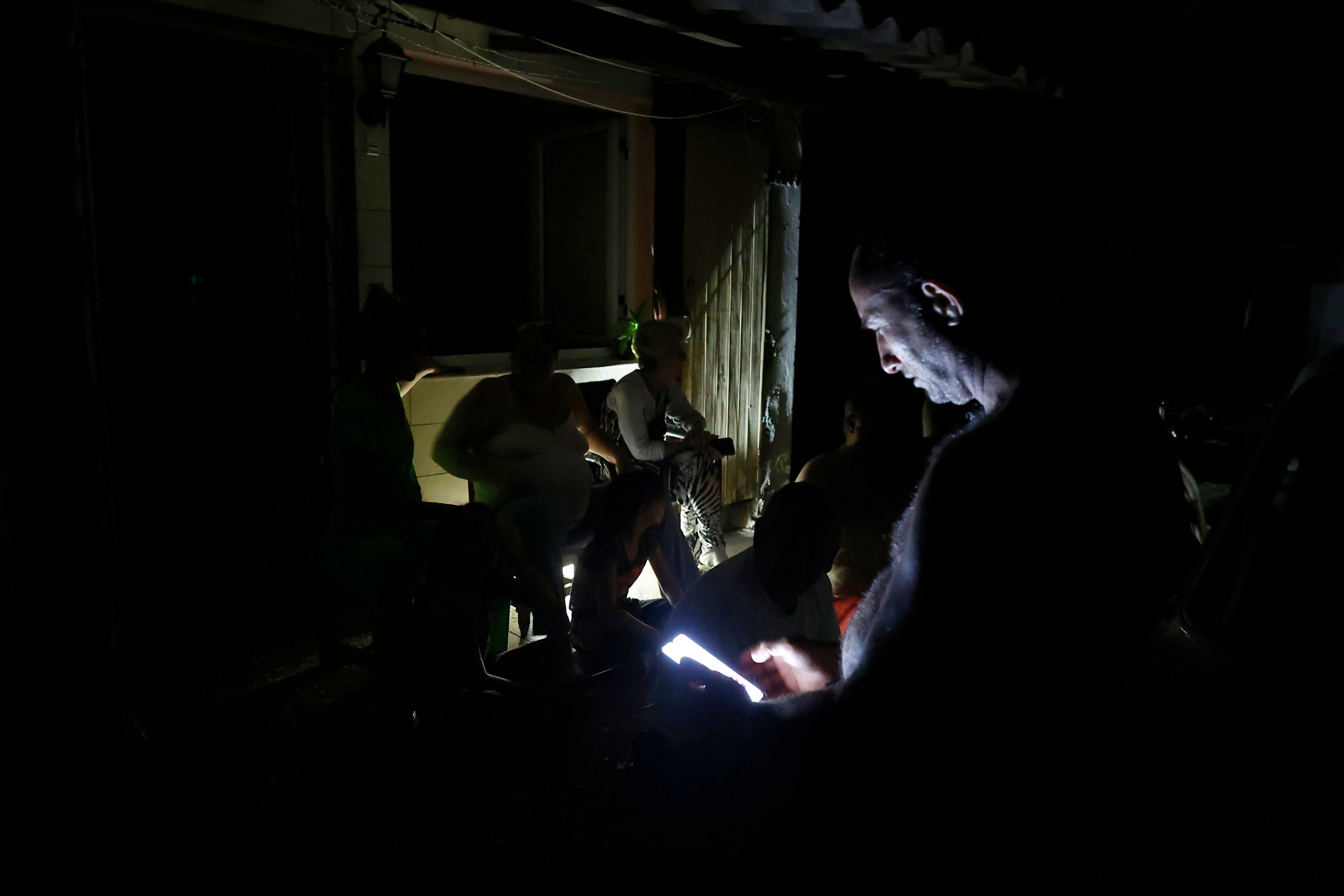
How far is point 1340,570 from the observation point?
7.20 feet

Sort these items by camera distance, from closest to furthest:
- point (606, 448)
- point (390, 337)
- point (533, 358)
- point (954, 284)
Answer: point (954, 284) → point (390, 337) → point (533, 358) → point (606, 448)

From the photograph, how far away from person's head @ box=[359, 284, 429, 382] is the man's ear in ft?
10.0

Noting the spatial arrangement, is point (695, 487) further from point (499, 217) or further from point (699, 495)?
point (499, 217)

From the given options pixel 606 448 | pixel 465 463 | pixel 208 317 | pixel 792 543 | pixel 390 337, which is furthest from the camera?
pixel 606 448

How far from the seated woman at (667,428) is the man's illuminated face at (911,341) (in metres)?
3.92

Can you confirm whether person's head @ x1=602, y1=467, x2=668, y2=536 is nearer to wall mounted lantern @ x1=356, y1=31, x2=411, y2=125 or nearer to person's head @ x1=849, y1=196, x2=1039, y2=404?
wall mounted lantern @ x1=356, y1=31, x2=411, y2=125

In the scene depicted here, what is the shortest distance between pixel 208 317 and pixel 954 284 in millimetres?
4117

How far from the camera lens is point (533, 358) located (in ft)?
16.3

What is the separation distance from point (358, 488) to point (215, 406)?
3.90 feet

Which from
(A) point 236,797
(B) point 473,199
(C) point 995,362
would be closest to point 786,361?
(B) point 473,199

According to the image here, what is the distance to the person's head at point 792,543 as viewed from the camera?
3.10m

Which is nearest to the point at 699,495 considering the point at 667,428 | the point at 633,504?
the point at 667,428

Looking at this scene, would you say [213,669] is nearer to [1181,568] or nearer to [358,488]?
[358,488]

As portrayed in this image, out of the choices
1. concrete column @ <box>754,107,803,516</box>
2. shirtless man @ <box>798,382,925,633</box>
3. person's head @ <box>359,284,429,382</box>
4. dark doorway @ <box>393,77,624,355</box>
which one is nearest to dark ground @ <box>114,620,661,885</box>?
shirtless man @ <box>798,382,925,633</box>
